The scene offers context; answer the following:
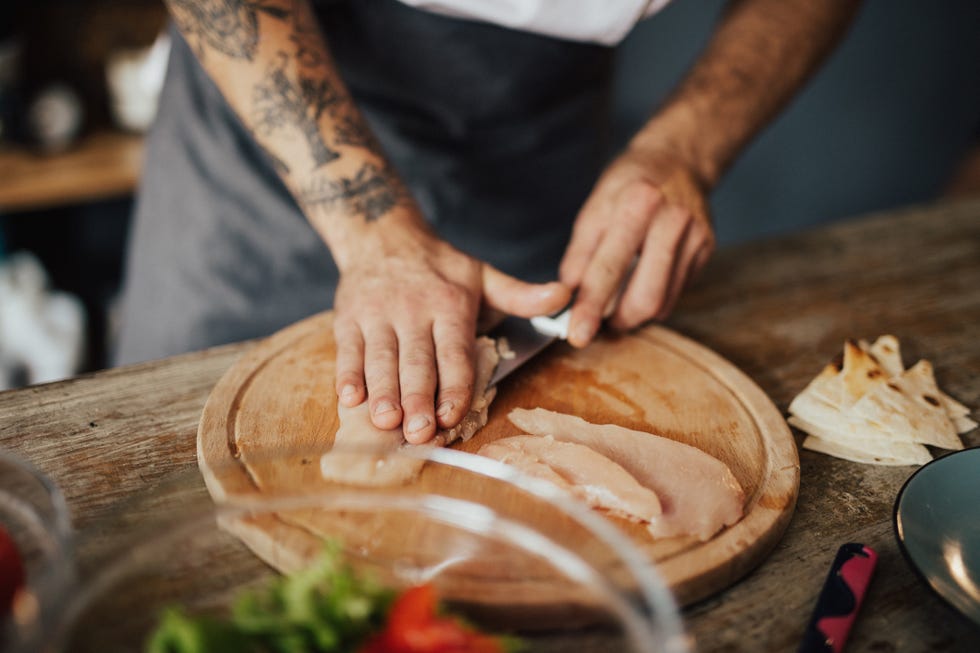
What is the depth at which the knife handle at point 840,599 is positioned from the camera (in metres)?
0.69

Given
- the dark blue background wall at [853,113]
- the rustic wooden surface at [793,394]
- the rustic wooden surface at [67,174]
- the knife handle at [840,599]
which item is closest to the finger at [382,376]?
the rustic wooden surface at [793,394]

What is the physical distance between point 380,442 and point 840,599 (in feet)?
1.64

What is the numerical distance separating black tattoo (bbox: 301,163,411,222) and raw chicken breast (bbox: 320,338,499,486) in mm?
274

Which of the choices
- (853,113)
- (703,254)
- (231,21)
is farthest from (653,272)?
(853,113)

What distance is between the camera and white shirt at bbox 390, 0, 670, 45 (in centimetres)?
134

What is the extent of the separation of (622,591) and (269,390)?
23.9 inches

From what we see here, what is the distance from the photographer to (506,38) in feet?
4.80

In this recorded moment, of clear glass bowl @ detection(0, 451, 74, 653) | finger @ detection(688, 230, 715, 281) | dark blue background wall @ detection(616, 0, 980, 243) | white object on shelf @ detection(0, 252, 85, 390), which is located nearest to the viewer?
clear glass bowl @ detection(0, 451, 74, 653)

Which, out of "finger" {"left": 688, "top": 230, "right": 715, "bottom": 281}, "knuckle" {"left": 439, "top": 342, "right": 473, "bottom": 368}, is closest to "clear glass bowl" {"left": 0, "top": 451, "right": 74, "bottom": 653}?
"knuckle" {"left": 439, "top": 342, "right": 473, "bottom": 368}

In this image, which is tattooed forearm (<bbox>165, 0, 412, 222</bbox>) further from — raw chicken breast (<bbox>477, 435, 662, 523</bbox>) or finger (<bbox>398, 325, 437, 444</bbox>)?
raw chicken breast (<bbox>477, 435, 662, 523</bbox>)

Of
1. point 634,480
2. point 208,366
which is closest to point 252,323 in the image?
point 208,366

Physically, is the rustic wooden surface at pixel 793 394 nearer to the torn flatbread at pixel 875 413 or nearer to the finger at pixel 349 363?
the torn flatbread at pixel 875 413

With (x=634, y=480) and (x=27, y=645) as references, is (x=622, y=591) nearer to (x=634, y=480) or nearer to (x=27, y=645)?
(x=634, y=480)

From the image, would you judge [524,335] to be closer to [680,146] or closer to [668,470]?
[668,470]
